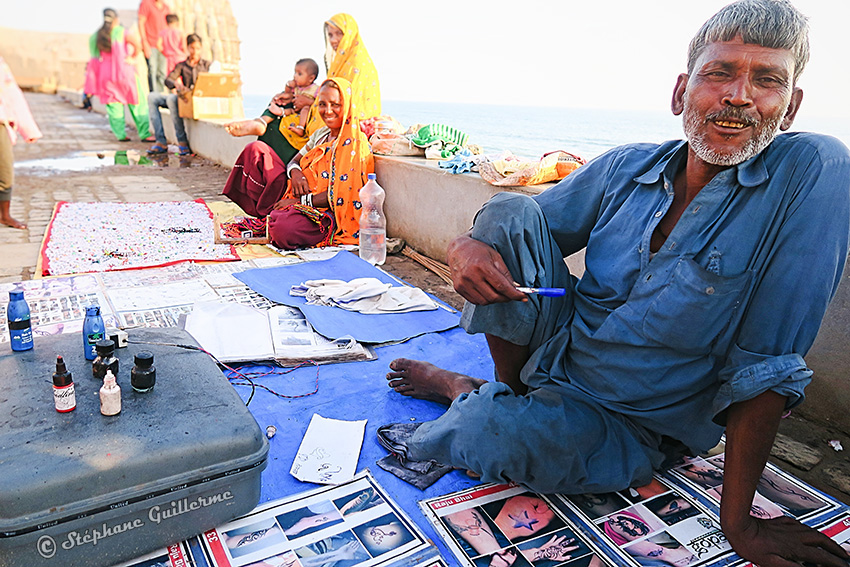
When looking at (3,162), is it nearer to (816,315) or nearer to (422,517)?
(422,517)

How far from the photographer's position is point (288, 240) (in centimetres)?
398

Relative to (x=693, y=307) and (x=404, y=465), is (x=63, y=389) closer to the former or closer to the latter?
(x=404, y=465)

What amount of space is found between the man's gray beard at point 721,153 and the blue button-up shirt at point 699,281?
0.11ft

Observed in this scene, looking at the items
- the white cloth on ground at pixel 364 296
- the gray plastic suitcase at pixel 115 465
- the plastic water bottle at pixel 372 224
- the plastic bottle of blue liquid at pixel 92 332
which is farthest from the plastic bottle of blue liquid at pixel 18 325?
the plastic water bottle at pixel 372 224

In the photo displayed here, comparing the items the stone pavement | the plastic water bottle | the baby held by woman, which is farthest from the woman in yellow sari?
the stone pavement

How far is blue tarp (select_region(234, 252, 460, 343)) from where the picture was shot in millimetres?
2631

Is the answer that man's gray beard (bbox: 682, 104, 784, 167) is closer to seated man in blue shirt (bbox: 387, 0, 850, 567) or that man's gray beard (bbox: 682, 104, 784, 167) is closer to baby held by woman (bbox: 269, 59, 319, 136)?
seated man in blue shirt (bbox: 387, 0, 850, 567)

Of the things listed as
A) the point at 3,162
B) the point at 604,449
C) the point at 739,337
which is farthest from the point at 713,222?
the point at 3,162

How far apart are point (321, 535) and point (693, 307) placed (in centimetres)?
105

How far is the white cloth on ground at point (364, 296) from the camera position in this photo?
2.90 metres

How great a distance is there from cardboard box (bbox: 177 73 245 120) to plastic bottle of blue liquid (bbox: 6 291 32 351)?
775 centimetres

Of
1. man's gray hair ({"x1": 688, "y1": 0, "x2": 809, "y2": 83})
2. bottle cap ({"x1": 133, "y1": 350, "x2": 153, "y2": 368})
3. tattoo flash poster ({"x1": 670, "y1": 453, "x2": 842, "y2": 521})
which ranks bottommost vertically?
tattoo flash poster ({"x1": 670, "y1": 453, "x2": 842, "y2": 521})

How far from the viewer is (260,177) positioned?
15.1ft

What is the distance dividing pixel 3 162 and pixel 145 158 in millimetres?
4253
